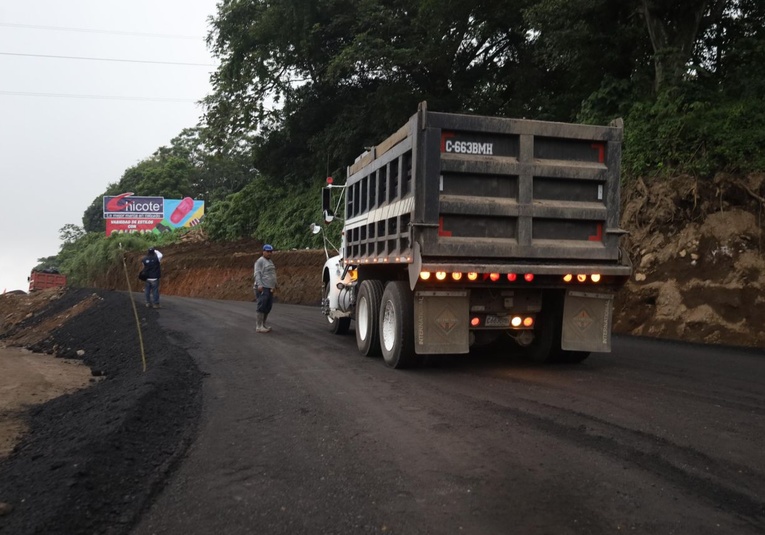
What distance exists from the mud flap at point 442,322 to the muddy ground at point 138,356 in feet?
9.32

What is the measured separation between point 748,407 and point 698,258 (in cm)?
785

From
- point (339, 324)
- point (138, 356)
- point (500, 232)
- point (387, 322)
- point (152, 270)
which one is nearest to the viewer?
point (500, 232)

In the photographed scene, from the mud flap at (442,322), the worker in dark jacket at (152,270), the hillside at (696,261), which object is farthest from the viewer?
the worker in dark jacket at (152,270)

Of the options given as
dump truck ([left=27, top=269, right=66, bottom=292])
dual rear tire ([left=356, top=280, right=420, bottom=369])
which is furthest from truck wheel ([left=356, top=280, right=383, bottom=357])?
dump truck ([left=27, top=269, right=66, bottom=292])

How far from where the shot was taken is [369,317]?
33.0 ft

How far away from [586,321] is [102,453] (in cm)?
615

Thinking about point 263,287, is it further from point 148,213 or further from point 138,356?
point 148,213

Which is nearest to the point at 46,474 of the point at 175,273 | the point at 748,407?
the point at 748,407

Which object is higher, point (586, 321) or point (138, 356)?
point (586, 321)

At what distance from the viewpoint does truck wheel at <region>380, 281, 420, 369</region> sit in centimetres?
873

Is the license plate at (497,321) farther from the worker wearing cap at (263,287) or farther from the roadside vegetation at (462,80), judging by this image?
the roadside vegetation at (462,80)

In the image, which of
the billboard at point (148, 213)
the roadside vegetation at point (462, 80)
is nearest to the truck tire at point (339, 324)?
the roadside vegetation at point (462, 80)

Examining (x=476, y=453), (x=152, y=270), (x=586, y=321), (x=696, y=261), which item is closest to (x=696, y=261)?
(x=696, y=261)

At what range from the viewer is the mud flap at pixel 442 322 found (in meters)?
8.41
